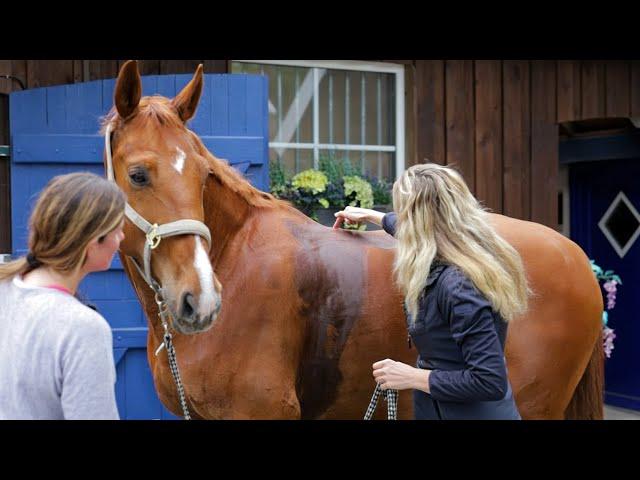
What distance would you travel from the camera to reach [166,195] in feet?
6.48

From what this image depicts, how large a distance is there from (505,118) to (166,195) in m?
3.10

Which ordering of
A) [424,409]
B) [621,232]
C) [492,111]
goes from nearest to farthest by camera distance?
[424,409]
[492,111]
[621,232]

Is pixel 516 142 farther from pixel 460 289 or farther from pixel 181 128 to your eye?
pixel 460 289

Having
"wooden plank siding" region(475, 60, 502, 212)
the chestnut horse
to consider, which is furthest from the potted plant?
the chestnut horse

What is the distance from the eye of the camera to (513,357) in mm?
2307

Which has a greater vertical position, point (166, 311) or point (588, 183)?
point (588, 183)

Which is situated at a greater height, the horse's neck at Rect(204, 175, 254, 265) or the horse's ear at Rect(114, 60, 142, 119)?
the horse's ear at Rect(114, 60, 142, 119)

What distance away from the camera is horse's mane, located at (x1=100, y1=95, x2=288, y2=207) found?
6.82 ft

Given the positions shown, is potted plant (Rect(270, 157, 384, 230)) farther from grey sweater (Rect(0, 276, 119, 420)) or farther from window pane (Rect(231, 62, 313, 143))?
grey sweater (Rect(0, 276, 119, 420))

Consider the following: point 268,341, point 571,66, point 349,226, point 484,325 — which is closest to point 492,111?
point 571,66

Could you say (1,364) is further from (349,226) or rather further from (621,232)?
(621,232)

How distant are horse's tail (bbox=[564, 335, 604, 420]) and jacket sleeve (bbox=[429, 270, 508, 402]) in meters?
1.13

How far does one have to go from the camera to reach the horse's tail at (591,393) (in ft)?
8.20

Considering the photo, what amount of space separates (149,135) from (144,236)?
0.31 metres
